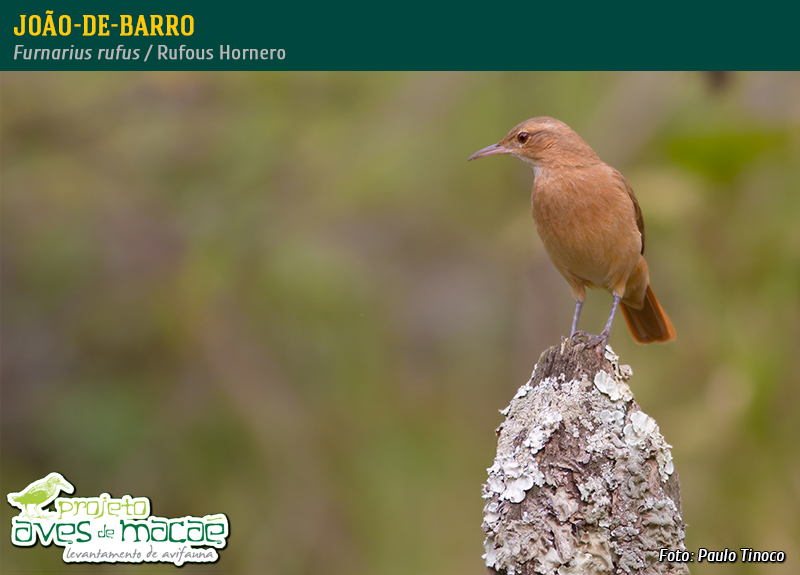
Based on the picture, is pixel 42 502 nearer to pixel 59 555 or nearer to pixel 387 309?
pixel 59 555

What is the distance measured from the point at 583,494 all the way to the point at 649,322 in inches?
87.9

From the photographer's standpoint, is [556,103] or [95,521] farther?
[556,103]

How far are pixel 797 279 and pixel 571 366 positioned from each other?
8.05 ft

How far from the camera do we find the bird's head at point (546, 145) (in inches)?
155

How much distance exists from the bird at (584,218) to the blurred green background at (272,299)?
0.88 m

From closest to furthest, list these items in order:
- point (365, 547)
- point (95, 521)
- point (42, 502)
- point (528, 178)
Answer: point (95, 521), point (42, 502), point (528, 178), point (365, 547)

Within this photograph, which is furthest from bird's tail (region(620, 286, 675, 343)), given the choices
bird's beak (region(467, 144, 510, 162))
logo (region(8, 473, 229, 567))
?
logo (region(8, 473, 229, 567))

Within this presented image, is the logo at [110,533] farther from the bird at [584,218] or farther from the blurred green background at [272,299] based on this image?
the bird at [584,218]

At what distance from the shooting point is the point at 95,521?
360cm

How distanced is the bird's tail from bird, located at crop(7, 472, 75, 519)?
3.20 meters

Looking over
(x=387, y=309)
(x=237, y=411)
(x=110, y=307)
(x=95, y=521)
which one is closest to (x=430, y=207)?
(x=387, y=309)

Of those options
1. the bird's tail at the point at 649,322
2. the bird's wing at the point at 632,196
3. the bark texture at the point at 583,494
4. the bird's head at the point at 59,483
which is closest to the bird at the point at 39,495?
the bird's head at the point at 59,483

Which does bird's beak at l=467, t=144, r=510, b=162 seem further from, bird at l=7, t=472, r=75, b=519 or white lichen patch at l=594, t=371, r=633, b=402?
bird at l=7, t=472, r=75, b=519

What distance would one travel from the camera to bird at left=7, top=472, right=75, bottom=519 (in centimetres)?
390
